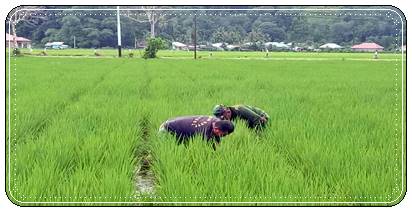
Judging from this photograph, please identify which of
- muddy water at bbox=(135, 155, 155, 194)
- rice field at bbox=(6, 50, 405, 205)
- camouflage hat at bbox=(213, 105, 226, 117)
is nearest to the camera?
rice field at bbox=(6, 50, 405, 205)

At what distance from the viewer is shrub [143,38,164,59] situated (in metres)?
3.21

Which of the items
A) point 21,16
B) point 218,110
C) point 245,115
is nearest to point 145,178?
point 218,110

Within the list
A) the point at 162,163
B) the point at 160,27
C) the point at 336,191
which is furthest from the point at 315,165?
the point at 160,27

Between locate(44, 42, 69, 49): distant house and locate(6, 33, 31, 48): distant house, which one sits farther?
locate(44, 42, 69, 49): distant house

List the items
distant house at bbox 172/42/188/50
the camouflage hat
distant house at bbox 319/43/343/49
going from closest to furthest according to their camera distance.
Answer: distant house at bbox 319/43/343/49, distant house at bbox 172/42/188/50, the camouflage hat

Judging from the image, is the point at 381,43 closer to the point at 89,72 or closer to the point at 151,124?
the point at 151,124

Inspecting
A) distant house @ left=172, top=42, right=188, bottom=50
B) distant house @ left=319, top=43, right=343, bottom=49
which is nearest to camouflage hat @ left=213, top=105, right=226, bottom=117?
distant house @ left=172, top=42, right=188, bottom=50

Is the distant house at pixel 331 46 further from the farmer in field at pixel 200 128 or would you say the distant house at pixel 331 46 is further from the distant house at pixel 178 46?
the distant house at pixel 178 46

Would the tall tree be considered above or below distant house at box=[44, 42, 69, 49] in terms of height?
above

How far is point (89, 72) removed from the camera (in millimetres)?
4574

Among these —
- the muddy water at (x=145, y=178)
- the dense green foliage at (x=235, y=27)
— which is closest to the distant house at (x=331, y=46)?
the dense green foliage at (x=235, y=27)

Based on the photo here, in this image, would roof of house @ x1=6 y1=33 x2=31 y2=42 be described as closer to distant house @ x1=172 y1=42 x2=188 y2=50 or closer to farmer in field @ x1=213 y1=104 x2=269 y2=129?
distant house @ x1=172 y1=42 x2=188 y2=50

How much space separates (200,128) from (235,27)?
599 millimetres

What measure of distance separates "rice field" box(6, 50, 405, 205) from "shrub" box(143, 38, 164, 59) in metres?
0.06
